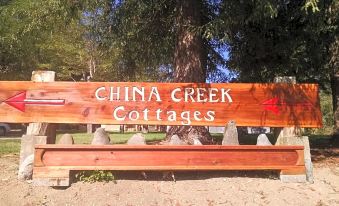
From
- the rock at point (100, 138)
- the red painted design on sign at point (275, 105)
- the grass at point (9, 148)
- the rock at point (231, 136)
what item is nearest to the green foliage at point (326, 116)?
the grass at point (9, 148)

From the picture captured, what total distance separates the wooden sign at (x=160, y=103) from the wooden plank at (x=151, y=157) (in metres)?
0.64

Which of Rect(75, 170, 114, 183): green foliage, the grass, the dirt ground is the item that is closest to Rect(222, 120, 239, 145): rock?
the dirt ground

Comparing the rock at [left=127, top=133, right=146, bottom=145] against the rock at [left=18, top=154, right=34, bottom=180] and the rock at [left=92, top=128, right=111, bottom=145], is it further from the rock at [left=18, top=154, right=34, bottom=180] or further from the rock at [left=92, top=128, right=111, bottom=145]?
the rock at [left=18, top=154, right=34, bottom=180]

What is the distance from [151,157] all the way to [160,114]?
0.83 m

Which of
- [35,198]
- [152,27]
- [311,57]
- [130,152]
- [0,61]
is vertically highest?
[0,61]

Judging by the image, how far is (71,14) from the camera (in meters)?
8.70

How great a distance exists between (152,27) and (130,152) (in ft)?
17.4

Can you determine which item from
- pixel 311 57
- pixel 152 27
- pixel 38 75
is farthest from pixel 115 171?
pixel 311 57

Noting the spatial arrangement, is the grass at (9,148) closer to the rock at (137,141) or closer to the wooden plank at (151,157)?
the wooden plank at (151,157)

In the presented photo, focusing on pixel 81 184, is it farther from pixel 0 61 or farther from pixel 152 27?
pixel 0 61

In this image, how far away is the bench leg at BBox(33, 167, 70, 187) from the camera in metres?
6.18

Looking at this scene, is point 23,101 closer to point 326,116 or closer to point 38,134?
point 38,134

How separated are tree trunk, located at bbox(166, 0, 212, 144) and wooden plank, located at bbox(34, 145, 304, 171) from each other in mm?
1522

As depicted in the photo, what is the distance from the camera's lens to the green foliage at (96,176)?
6344 millimetres
